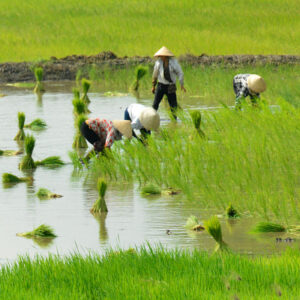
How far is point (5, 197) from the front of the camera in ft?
29.9

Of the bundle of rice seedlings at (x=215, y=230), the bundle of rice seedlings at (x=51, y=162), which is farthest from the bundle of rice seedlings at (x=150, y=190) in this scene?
the bundle of rice seedlings at (x=215, y=230)

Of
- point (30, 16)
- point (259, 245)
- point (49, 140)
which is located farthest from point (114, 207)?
point (30, 16)

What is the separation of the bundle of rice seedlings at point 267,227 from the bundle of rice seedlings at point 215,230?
96cm

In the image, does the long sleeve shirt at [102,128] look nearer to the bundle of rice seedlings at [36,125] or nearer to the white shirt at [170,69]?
the white shirt at [170,69]

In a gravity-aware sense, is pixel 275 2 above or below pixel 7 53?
above

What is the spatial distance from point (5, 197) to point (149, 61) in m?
19.4

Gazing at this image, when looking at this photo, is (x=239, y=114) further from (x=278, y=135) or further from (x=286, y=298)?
(x=286, y=298)

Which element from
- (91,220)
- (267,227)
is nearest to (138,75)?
(91,220)

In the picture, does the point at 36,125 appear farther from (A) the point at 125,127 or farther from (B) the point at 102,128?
(A) the point at 125,127

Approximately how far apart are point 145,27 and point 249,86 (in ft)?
88.0

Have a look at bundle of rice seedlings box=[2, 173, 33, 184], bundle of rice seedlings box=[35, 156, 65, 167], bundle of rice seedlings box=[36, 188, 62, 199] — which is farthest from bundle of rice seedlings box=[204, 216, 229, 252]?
bundle of rice seedlings box=[35, 156, 65, 167]

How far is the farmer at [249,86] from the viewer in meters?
Result: 13.2

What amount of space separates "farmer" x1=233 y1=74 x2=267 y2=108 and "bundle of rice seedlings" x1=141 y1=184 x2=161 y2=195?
413 cm

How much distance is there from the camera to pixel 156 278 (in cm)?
541
